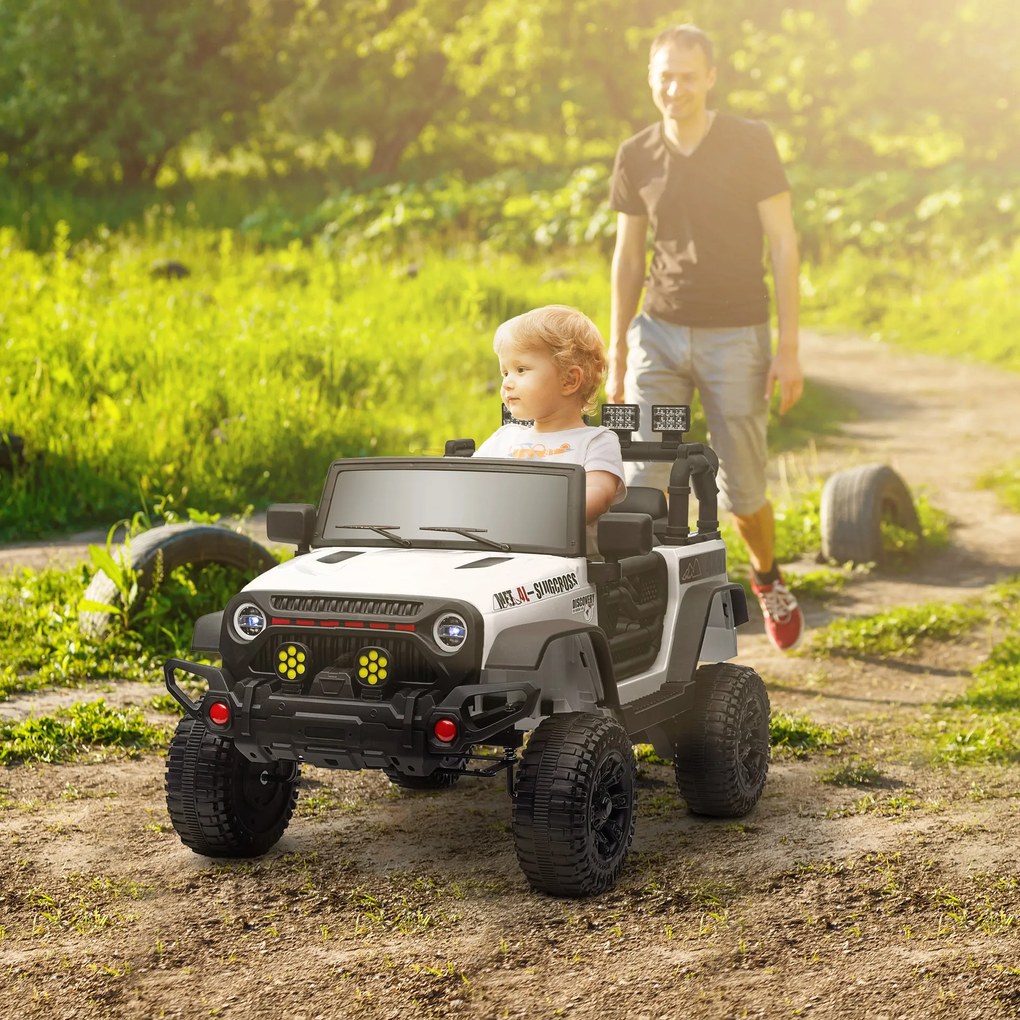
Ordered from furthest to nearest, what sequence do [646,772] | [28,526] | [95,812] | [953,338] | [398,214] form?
[398,214] → [953,338] → [28,526] → [646,772] → [95,812]

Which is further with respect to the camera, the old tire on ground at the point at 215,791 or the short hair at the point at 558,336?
the short hair at the point at 558,336

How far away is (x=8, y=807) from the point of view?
4723mm

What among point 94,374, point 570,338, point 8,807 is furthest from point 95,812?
point 94,374

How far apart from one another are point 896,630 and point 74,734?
155 inches

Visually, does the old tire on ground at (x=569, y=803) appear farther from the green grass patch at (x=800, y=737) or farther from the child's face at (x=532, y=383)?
the green grass patch at (x=800, y=737)

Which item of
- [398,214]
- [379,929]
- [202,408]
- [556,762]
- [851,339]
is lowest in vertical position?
[379,929]

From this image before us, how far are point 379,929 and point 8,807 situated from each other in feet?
5.33

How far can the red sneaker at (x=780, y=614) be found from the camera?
6.88 m

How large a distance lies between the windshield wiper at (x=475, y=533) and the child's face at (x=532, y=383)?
0.47 meters

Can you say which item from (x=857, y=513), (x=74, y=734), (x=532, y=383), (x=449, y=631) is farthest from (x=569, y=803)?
(x=857, y=513)

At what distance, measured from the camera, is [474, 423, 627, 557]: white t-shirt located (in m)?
4.40

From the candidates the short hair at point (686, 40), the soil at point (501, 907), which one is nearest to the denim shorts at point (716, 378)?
the short hair at point (686, 40)

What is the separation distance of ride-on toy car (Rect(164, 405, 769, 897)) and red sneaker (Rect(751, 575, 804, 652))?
2206 mm

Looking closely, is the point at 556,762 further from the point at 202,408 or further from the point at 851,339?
the point at 851,339
